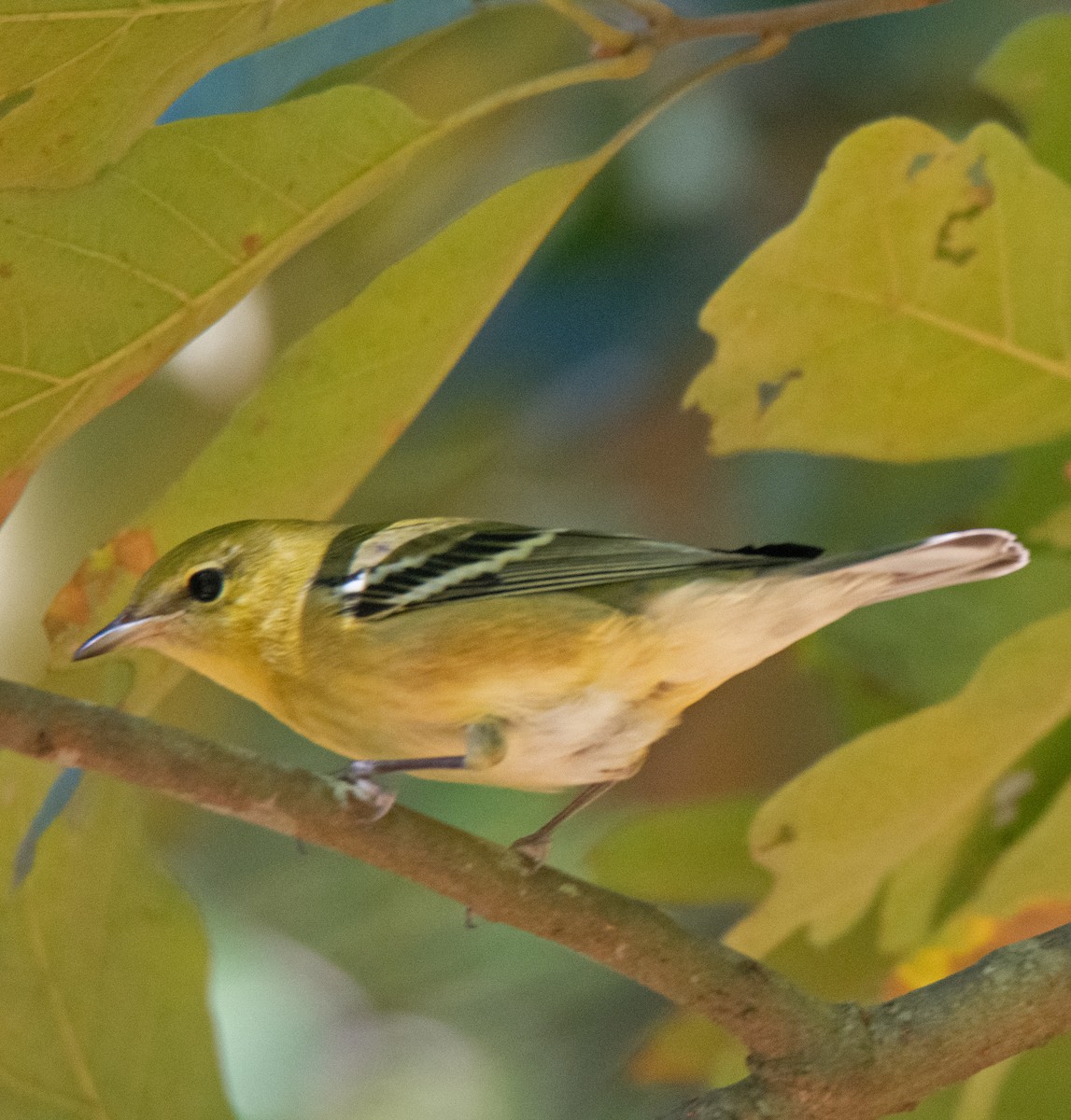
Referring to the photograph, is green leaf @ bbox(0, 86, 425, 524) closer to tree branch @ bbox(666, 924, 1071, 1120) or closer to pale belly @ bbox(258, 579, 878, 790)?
pale belly @ bbox(258, 579, 878, 790)

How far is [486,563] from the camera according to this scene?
1814 millimetres

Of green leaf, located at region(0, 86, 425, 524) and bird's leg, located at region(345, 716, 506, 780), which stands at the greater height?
green leaf, located at region(0, 86, 425, 524)

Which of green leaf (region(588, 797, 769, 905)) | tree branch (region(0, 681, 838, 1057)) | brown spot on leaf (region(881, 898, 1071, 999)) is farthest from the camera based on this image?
green leaf (region(588, 797, 769, 905))

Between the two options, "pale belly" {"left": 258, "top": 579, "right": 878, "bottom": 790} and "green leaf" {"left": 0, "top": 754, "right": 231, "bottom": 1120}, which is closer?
"pale belly" {"left": 258, "top": 579, "right": 878, "bottom": 790}

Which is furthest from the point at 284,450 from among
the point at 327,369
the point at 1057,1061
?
the point at 1057,1061

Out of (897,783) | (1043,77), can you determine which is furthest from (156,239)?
(1043,77)

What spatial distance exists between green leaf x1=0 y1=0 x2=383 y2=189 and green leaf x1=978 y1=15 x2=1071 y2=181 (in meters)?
1.22

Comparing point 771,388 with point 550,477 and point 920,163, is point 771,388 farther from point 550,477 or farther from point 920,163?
point 550,477

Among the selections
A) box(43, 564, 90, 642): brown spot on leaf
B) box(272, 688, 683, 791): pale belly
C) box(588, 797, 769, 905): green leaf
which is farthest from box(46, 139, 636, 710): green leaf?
box(588, 797, 769, 905): green leaf

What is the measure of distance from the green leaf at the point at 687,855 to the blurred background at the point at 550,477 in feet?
1.33

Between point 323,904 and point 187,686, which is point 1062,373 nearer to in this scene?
point 187,686

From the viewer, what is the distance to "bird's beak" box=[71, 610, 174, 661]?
5.08 feet

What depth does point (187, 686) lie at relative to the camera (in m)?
3.19

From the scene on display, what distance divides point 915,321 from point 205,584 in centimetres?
95
